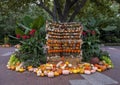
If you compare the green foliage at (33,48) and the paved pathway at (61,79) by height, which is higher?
the green foliage at (33,48)

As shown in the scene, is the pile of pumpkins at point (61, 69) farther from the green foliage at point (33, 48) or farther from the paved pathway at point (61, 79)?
the green foliage at point (33, 48)

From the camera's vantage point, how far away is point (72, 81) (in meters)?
7.45

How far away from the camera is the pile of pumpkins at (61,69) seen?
8297 mm

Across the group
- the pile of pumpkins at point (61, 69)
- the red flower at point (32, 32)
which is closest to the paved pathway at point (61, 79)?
the pile of pumpkins at point (61, 69)

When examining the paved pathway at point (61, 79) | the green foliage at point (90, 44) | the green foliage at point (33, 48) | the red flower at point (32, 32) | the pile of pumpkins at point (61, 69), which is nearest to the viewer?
the paved pathway at point (61, 79)

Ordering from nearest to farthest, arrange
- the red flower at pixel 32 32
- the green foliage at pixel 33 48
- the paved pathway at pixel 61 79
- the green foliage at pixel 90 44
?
the paved pathway at pixel 61 79, the green foliage at pixel 33 48, the red flower at pixel 32 32, the green foliage at pixel 90 44

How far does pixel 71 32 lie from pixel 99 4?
7329 mm

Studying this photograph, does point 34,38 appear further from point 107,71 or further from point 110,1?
→ point 110,1

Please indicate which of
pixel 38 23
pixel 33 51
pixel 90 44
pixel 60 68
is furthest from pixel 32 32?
pixel 90 44

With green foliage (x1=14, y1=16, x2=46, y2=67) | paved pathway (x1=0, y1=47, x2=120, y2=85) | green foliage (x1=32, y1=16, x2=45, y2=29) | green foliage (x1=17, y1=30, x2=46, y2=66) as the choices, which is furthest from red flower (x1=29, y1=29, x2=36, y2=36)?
paved pathway (x1=0, y1=47, x2=120, y2=85)

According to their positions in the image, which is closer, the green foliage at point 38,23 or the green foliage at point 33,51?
the green foliage at point 33,51

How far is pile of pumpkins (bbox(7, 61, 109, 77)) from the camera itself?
327 inches

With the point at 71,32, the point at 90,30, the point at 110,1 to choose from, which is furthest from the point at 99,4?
the point at 71,32

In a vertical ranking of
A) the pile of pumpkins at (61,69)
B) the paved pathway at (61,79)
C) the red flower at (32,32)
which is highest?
the red flower at (32,32)
